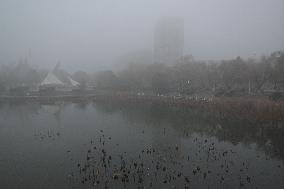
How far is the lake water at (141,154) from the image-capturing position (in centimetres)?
1445

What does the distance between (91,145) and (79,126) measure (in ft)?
24.9

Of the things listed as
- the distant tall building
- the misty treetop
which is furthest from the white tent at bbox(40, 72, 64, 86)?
the distant tall building

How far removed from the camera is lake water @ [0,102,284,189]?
569 inches

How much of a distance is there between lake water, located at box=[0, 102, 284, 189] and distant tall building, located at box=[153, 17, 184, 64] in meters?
111

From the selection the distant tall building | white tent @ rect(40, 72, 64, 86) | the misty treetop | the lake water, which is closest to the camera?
the lake water

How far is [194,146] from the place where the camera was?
817 inches

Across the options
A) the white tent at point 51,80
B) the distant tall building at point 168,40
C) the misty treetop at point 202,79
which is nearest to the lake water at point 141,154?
the misty treetop at point 202,79

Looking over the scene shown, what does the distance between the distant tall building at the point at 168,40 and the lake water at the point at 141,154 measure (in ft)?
365

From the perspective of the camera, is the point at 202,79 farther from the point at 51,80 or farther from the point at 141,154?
the point at 141,154

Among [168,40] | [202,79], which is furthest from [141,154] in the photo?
[168,40]

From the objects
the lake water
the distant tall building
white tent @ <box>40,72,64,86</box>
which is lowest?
the lake water

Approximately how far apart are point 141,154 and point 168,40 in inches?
5531

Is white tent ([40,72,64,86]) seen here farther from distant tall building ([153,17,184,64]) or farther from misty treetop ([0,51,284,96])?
distant tall building ([153,17,184,64])

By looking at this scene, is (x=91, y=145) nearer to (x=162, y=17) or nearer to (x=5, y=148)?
(x=5, y=148)
